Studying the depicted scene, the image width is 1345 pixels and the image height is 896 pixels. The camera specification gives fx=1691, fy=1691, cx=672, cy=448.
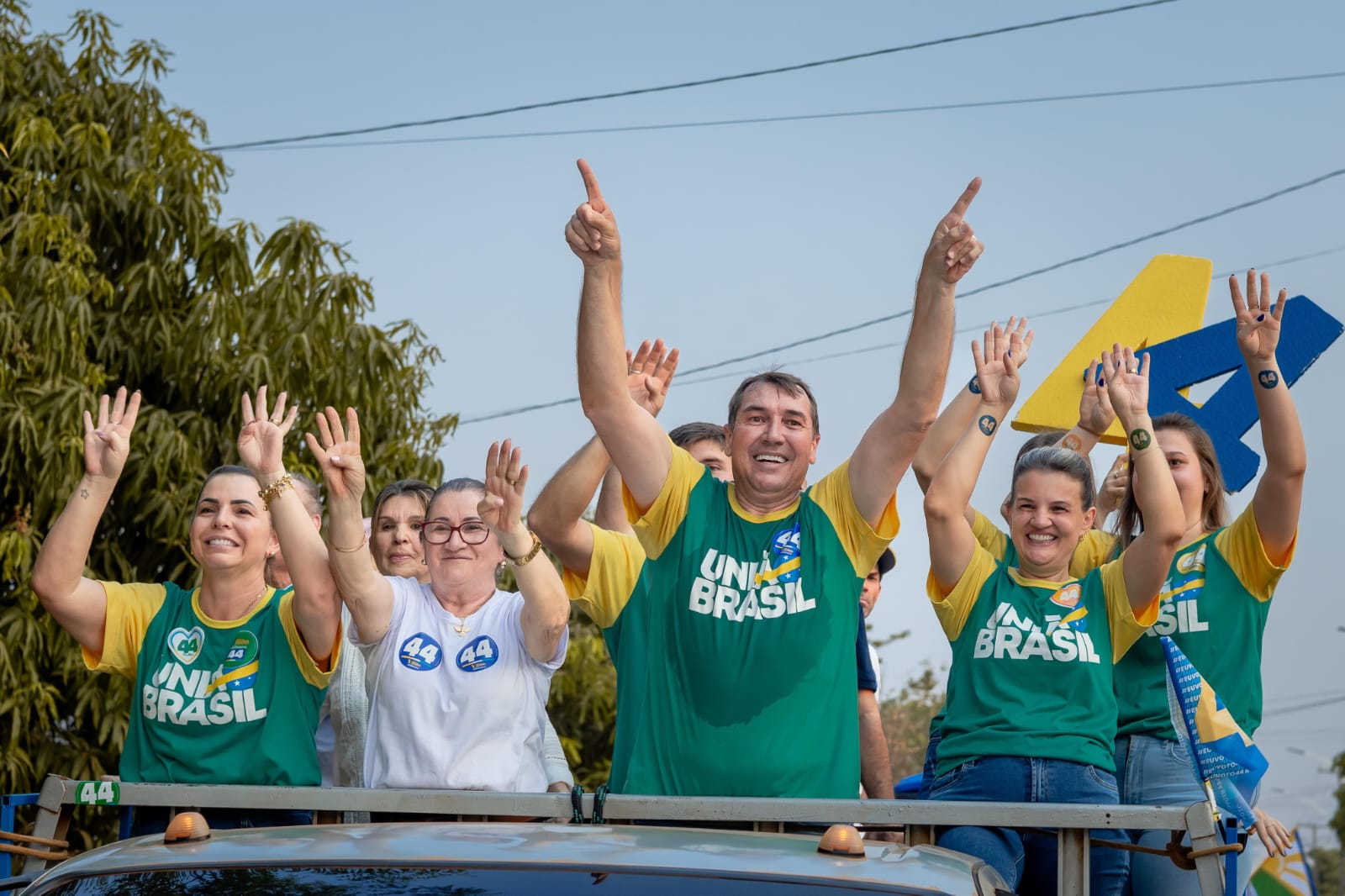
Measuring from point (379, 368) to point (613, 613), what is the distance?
7.29 meters

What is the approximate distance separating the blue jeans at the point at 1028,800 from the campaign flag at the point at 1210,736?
0.27m

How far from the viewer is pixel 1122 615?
461 cm

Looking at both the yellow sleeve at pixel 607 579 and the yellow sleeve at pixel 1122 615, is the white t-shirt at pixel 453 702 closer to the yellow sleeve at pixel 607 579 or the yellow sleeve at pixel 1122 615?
the yellow sleeve at pixel 607 579

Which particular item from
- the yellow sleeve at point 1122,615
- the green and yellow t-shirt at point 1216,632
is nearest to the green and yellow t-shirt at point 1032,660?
the yellow sleeve at point 1122,615

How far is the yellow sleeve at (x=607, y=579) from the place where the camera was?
4.72 metres

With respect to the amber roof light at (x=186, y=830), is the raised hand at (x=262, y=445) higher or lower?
higher

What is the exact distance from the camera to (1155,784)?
473cm

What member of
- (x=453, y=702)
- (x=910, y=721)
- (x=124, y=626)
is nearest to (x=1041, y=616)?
(x=453, y=702)

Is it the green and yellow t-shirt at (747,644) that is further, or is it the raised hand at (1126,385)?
the raised hand at (1126,385)

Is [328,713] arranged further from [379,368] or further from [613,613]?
[379,368]

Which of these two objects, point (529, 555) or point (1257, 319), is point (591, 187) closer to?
point (529, 555)

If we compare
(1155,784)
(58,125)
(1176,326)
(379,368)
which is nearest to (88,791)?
(1155,784)

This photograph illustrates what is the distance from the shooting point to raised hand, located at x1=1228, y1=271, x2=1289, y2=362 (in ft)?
16.5

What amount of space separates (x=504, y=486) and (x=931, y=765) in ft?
4.55
